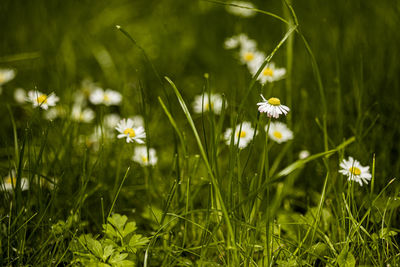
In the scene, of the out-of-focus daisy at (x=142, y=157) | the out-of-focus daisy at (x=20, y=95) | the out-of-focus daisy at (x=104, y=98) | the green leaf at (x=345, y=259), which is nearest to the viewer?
the green leaf at (x=345, y=259)

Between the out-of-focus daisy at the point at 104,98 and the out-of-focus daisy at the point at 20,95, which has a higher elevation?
the out-of-focus daisy at the point at 20,95

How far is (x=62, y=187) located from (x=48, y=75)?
99 centimetres

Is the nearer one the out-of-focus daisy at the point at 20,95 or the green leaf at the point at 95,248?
the green leaf at the point at 95,248

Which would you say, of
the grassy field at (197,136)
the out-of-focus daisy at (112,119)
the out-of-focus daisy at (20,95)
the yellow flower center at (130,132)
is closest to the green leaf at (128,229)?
the grassy field at (197,136)

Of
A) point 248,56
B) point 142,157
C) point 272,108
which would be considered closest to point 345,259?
point 272,108

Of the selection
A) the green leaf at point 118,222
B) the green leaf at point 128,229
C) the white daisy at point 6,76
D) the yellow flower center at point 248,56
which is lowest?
the green leaf at point 128,229

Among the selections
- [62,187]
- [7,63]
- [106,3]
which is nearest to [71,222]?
[62,187]

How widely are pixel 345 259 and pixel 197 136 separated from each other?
1.88 ft

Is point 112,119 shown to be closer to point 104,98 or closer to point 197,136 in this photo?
point 104,98

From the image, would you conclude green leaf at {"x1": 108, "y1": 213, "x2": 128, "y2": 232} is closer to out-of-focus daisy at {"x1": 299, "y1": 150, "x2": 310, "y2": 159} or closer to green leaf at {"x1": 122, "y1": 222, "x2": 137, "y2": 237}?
green leaf at {"x1": 122, "y1": 222, "x2": 137, "y2": 237}

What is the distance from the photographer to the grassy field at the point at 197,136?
1.19 meters

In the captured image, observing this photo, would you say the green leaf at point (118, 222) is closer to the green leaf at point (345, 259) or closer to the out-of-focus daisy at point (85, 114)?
the green leaf at point (345, 259)

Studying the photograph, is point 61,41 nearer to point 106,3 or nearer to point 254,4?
point 106,3

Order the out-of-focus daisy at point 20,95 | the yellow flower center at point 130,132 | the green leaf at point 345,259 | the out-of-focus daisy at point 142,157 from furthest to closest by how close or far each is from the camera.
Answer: the out-of-focus daisy at point 20,95
the out-of-focus daisy at point 142,157
the yellow flower center at point 130,132
the green leaf at point 345,259
